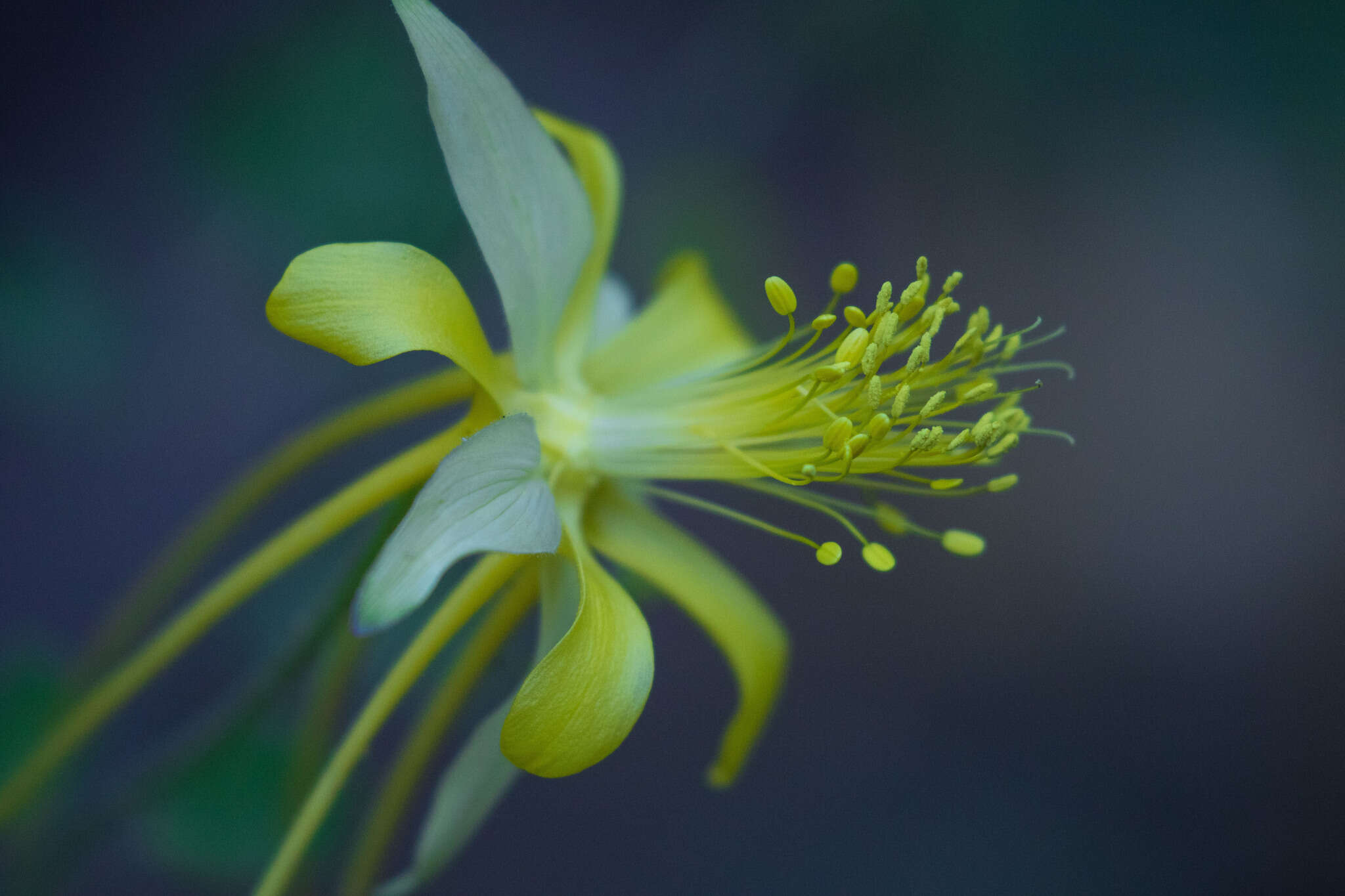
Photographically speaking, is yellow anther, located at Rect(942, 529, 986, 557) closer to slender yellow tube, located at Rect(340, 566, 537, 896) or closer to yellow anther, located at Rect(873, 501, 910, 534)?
yellow anther, located at Rect(873, 501, 910, 534)

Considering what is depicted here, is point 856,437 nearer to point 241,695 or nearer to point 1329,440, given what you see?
point 241,695

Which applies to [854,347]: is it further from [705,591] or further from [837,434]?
[705,591]

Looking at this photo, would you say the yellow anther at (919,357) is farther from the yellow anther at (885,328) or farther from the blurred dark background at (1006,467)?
the blurred dark background at (1006,467)

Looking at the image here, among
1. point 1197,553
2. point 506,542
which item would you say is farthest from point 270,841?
point 1197,553

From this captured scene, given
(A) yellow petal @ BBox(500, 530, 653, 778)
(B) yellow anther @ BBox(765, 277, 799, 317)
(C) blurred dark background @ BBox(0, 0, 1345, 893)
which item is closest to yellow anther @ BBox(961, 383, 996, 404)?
(B) yellow anther @ BBox(765, 277, 799, 317)

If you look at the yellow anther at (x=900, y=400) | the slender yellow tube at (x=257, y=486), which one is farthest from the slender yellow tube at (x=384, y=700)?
the yellow anther at (x=900, y=400)

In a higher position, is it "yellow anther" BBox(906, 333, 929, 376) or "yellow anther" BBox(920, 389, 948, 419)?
"yellow anther" BBox(906, 333, 929, 376)
